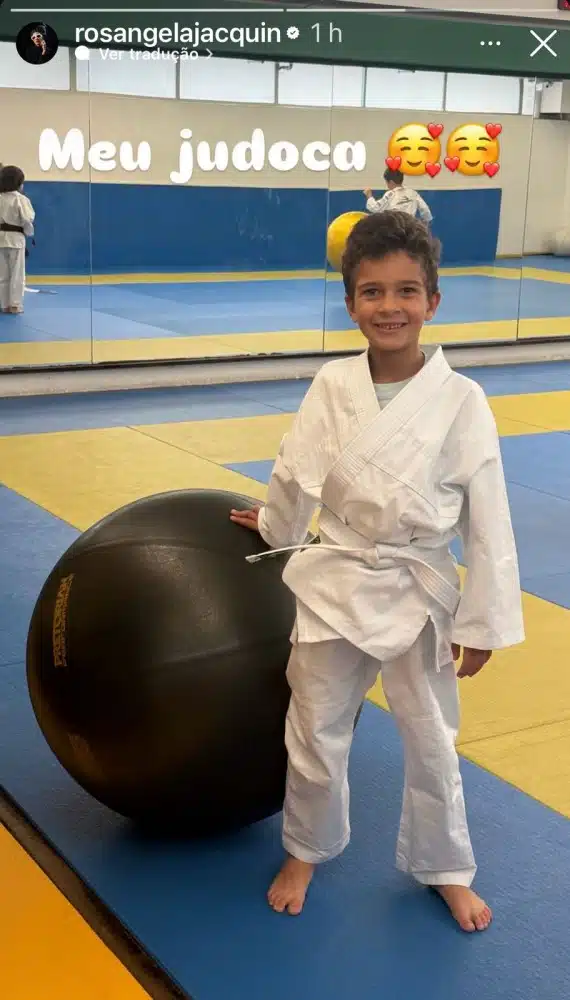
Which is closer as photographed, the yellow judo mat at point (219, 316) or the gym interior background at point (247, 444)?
the gym interior background at point (247, 444)

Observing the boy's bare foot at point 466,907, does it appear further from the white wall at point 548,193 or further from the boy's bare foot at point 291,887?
the white wall at point 548,193

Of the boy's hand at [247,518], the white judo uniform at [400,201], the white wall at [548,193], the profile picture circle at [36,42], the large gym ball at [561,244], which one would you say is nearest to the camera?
the boy's hand at [247,518]

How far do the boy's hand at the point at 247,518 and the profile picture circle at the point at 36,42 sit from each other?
6689 millimetres

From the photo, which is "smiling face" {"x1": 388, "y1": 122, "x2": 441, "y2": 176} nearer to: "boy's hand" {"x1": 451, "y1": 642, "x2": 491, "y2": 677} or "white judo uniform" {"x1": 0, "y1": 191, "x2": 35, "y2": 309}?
"white judo uniform" {"x1": 0, "y1": 191, "x2": 35, "y2": 309}

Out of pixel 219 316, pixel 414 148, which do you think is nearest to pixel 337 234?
pixel 414 148

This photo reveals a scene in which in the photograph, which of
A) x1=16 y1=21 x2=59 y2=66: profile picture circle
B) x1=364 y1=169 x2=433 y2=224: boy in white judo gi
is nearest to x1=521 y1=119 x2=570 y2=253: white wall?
x1=364 y1=169 x2=433 y2=224: boy in white judo gi

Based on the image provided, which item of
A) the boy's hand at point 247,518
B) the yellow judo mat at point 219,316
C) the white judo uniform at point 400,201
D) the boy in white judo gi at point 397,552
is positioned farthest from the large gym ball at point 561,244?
the boy in white judo gi at point 397,552

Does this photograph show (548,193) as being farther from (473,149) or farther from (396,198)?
(396,198)

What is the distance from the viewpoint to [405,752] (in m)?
2.75

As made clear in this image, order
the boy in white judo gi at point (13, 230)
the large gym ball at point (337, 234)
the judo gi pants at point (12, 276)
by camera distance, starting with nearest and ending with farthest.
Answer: the boy in white judo gi at point (13, 230) → the judo gi pants at point (12, 276) → the large gym ball at point (337, 234)

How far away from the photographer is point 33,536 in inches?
215

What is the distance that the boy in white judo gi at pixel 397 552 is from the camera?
2.54 meters

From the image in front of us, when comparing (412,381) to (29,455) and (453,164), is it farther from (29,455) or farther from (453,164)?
(453,164)

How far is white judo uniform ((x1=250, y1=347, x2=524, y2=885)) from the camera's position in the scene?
2543 millimetres
